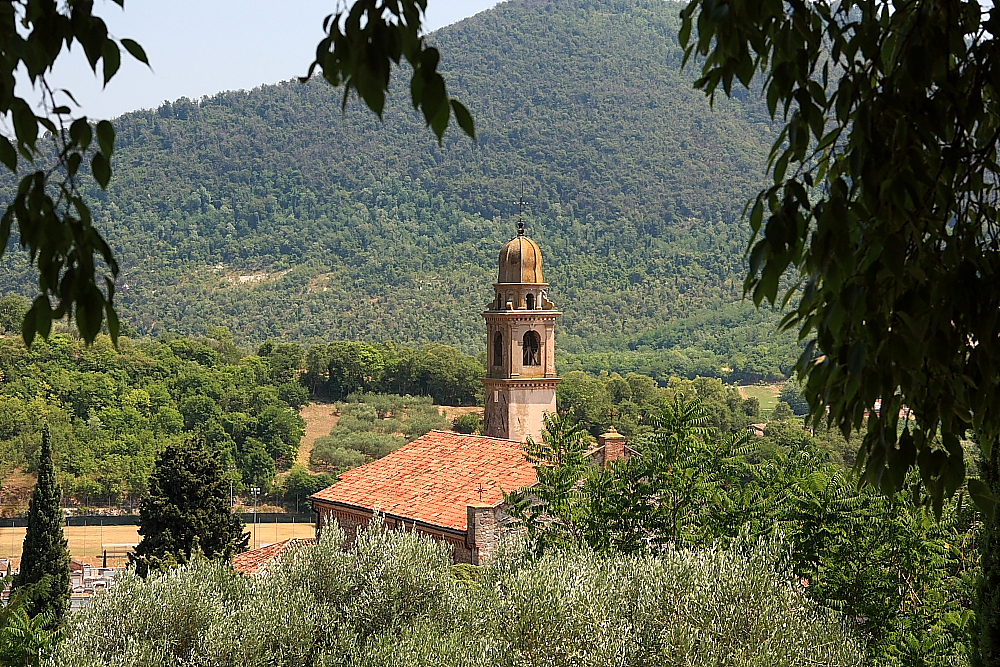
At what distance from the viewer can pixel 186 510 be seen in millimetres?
27766

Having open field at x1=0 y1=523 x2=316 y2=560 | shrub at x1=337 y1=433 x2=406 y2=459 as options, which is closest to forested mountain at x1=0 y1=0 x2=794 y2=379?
shrub at x1=337 y1=433 x2=406 y2=459

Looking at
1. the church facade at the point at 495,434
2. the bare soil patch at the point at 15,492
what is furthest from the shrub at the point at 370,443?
the church facade at the point at 495,434

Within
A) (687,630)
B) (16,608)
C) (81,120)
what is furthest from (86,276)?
(16,608)

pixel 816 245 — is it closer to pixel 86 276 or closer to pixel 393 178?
pixel 86 276

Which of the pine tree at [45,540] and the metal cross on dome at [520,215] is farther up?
the metal cross on dome at [520,215]

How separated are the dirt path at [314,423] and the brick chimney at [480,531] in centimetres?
5285

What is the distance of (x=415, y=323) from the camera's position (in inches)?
4902

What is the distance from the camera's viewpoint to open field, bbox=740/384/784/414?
93400 mm

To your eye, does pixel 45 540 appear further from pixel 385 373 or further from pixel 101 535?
pixel 385 373

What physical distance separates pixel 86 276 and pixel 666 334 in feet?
396

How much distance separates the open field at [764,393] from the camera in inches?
3677

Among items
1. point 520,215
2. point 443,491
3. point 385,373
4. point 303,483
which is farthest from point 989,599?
point 385,373

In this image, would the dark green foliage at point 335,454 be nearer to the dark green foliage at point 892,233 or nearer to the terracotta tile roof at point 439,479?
the terracotta tile roof at point 439,479

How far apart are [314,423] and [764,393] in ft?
121
